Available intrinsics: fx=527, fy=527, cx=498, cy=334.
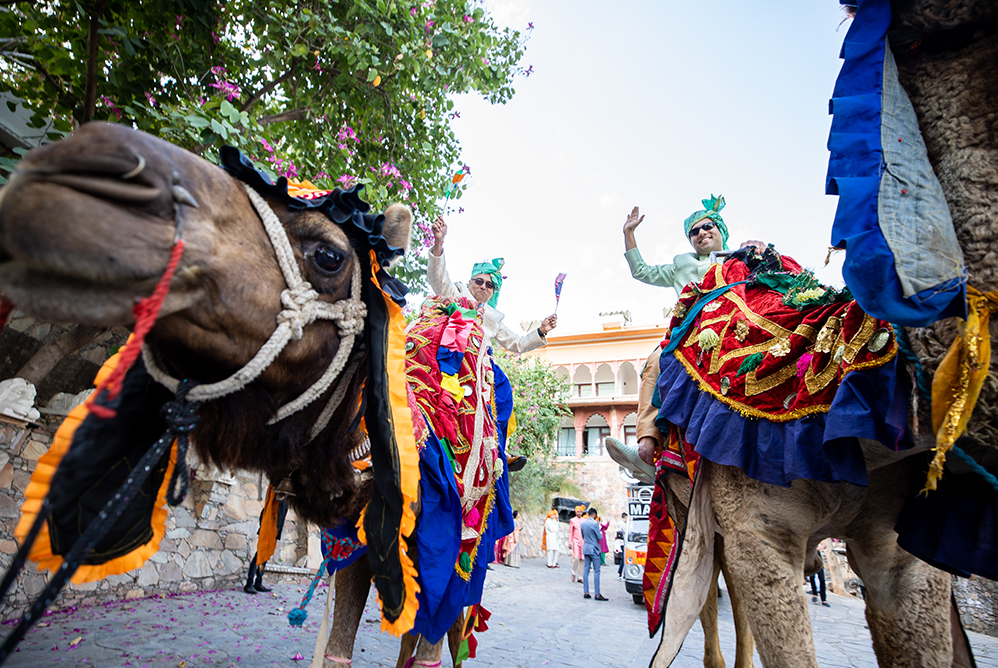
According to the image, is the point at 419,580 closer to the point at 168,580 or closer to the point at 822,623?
the point at 168,580

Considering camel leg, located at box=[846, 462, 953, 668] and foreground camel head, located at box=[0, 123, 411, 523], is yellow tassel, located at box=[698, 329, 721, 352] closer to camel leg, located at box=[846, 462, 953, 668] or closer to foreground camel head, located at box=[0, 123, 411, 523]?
camel leg, located at box=[846, 462, 953, 668]

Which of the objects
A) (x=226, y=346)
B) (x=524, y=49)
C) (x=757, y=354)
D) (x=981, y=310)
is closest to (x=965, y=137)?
(x=981, y=310)

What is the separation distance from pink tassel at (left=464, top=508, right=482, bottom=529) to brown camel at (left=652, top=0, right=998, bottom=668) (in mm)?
1384

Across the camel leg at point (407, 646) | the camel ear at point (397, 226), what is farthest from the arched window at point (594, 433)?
the camel ear at point (397, 226)

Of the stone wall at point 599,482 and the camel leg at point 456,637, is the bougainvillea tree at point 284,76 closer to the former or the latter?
the camel leg at point 456,637

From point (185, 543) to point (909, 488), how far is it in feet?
29.2

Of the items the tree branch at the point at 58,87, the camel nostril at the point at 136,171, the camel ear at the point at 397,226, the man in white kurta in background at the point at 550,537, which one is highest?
the tree branch at the point at 58,87

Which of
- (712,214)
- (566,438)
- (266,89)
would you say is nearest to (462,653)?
(712,214)

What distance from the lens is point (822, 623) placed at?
30.4ft

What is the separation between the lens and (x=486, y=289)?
4.91 m

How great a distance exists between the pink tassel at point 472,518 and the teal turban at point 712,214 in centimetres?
275

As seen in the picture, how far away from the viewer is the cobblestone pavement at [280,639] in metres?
4.48

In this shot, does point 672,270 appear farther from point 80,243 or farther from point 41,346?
point 41,346

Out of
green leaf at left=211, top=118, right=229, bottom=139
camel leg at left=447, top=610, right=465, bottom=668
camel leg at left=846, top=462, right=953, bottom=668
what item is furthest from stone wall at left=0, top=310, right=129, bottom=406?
camel leg at left=846, top=462, right=953, bottom=668
